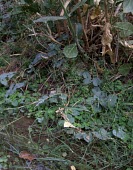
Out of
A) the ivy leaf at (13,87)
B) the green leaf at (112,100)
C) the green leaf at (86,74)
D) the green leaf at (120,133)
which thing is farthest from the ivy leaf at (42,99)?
the green leaf at (120,133)

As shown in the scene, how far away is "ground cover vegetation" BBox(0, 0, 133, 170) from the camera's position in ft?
6.52

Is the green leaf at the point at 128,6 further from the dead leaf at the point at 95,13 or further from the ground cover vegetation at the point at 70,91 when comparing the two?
the dead leaf at the point at 95,13

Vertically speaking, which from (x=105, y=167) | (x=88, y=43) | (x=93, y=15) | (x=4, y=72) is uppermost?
(x=93, y=15)

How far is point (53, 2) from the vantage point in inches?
98.7

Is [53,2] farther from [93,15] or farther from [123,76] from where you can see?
[123,76]

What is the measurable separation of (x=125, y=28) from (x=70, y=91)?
618 mm

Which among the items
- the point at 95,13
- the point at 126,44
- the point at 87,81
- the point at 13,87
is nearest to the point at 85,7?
the point at 95,13


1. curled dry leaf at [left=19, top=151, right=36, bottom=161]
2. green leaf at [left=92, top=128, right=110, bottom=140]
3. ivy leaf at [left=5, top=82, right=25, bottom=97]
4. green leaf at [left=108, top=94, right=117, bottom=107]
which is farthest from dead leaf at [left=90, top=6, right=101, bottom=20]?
curled dry leaf at [left=19, top=151, right=36, bottom=161]

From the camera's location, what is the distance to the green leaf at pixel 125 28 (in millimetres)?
2266

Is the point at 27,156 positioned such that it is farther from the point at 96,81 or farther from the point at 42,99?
the point at 96,81

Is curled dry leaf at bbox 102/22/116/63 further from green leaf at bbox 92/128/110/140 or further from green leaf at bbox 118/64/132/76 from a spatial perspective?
green leaf at bbox 92/128/110/140

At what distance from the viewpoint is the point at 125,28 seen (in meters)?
2.27

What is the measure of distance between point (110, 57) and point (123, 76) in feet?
0.59

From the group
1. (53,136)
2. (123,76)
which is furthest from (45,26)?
(53,136)
